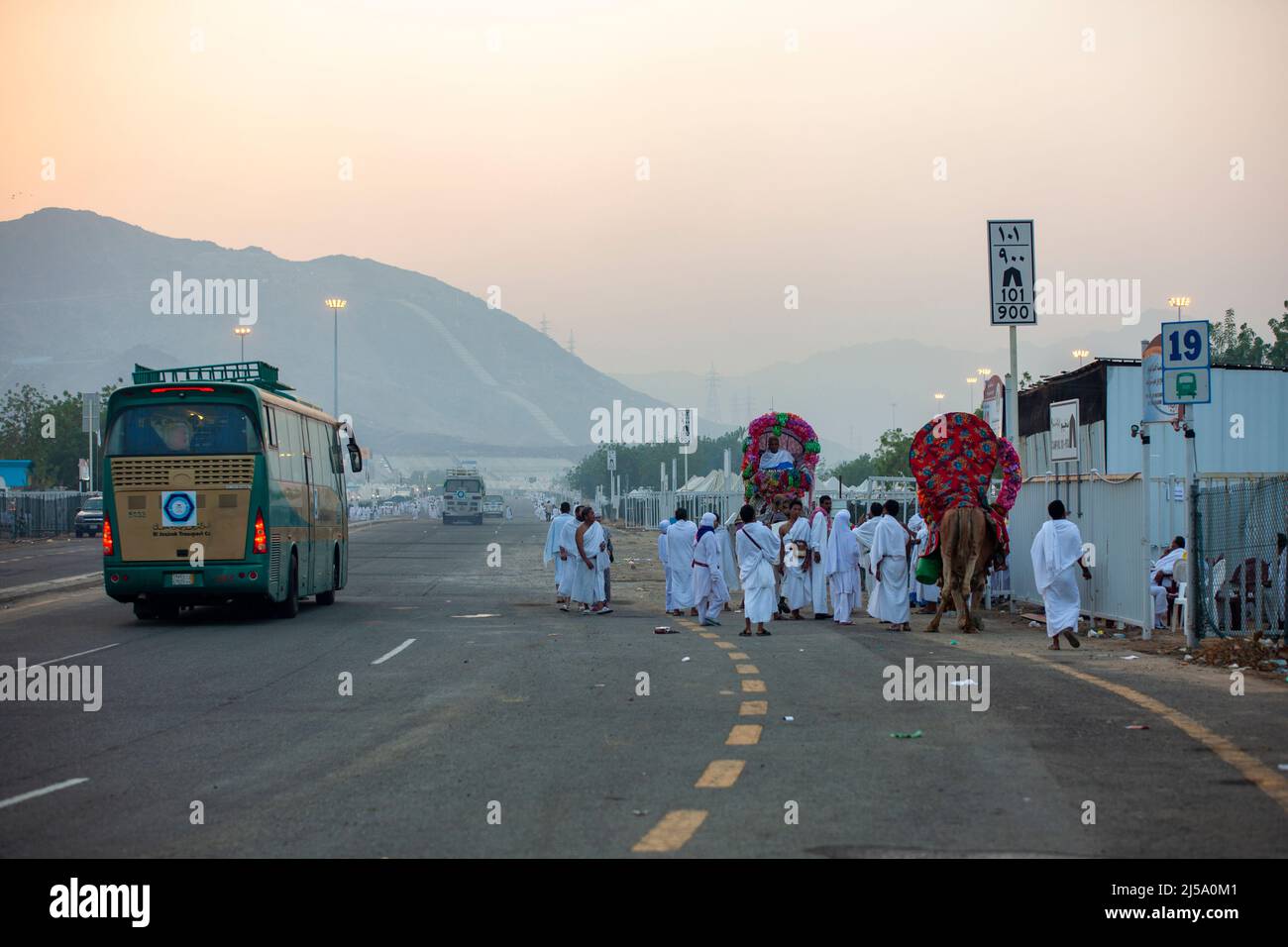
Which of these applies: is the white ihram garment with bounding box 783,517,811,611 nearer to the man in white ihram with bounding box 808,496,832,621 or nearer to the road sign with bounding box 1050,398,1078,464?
the man in white ihram with bounding box 808,496,832,621

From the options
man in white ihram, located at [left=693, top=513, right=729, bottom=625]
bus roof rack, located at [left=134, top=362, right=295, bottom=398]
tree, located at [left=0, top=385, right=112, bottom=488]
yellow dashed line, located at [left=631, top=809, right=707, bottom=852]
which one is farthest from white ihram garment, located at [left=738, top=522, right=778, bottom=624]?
tree, located at [left=0, top=385, right=112, bottom=488]

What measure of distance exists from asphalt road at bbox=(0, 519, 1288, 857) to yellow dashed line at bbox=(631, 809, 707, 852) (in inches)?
1.0

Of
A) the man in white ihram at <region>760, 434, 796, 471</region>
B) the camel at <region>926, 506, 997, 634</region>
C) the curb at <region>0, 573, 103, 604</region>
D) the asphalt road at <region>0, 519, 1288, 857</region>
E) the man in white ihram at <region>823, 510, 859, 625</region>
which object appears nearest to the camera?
the asphalt road at <region>0, 519, 1288, 857</region>

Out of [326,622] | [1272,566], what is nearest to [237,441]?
[326,622]

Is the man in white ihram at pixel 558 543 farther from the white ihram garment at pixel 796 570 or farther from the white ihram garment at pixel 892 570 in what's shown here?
the white ihram garment at pixel 892 570

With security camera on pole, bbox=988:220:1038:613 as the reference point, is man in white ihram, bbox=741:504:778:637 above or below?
below

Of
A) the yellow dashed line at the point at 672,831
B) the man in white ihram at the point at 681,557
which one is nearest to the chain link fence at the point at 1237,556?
the man in white ihram at the point at 681,557

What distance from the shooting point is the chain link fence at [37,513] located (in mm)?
60781

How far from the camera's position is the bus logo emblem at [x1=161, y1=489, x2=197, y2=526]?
19703 millimetres

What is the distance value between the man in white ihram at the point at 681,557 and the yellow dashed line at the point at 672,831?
48.3ft

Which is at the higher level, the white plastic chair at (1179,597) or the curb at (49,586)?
the white plastic chair at (1179,597)
